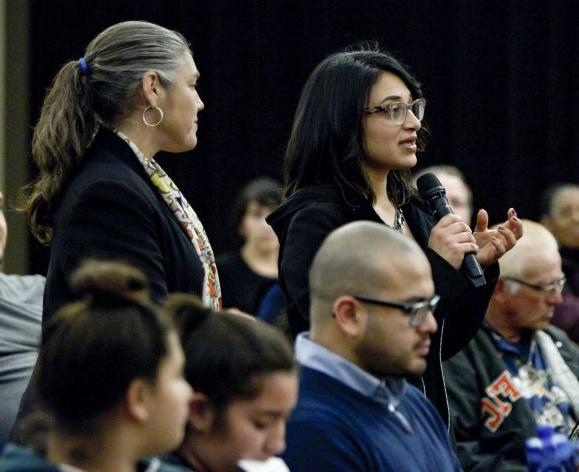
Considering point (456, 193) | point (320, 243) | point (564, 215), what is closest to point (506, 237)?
point (320, 243)

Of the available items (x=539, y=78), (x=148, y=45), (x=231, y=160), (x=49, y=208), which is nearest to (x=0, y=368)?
(x=49, y=208)

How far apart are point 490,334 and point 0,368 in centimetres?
139

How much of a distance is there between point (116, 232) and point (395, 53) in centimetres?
342

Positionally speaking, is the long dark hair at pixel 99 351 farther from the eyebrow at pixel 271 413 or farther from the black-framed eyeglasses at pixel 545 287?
the black-framed eyeglasses at pixel 545 287

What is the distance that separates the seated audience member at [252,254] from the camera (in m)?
5.38

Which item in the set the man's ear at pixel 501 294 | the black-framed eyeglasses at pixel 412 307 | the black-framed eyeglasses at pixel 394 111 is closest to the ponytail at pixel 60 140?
the black-framed eyeglasses at pixel 394 111

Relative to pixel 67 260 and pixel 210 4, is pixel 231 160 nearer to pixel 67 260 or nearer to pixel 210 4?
pixel 210 4

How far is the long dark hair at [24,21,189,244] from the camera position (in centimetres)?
265

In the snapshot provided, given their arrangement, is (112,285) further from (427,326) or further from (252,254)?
(252,254)

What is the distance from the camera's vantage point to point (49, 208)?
2.65 m

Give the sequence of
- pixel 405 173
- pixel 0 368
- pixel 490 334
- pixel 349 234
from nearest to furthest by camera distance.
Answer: pixel 349 234, pixel 405 173, pixel 0 368, pixel 490 334

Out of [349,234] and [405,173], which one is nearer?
[349,234]

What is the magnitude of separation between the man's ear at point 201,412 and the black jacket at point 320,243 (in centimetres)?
70

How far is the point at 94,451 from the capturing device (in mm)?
1715
